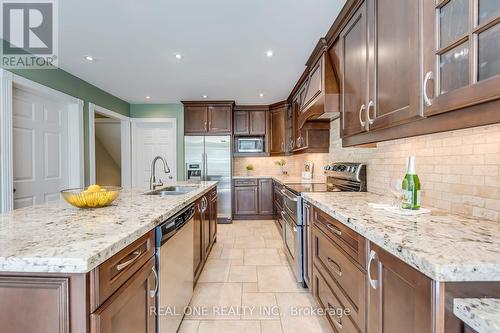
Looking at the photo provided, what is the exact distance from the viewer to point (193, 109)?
5074mm

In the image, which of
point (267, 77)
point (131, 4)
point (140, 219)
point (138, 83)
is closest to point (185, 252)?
point (140, 219)

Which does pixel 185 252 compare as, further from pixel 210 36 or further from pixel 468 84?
pixel 210 36

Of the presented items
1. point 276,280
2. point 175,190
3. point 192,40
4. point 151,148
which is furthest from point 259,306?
point 151,148

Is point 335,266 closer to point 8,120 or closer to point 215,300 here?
point 215,300

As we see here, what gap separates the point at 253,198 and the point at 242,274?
251 centimetres

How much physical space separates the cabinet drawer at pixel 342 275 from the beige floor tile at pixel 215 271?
115cm

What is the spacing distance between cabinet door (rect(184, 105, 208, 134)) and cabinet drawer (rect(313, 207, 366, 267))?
12.3 ft

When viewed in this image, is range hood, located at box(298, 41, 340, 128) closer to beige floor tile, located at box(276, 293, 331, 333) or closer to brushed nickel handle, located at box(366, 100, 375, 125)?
brushed nickel handle, located at box(366, 100, 375, 125)

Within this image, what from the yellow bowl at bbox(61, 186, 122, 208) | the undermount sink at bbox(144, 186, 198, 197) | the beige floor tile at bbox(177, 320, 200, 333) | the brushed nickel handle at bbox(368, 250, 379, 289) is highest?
the yellow bowl at bbox(61, 186, 122, 208)

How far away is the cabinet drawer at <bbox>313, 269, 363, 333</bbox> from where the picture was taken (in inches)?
51.8

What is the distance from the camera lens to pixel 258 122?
5336mm

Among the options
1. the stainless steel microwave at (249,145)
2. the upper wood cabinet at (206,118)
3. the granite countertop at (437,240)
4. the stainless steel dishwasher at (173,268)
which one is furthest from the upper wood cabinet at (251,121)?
the granite countertop at (437,240)

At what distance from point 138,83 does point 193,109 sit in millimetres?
1298

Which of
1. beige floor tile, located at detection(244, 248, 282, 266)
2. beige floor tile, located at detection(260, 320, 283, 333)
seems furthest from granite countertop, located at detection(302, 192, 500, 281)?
beige floor tile, located at detection(244, 248, 282, 266)
